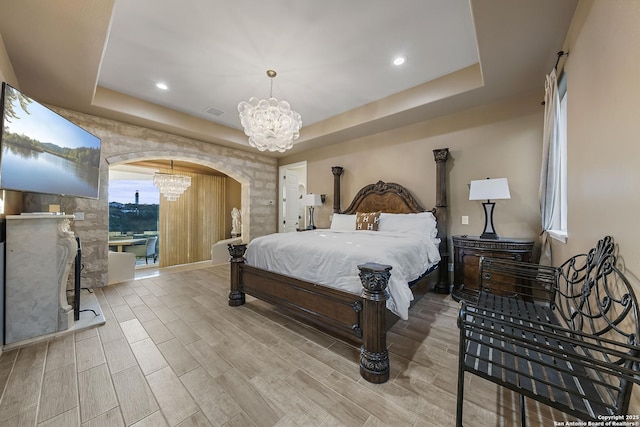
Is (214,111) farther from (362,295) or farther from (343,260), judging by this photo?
(362,295)

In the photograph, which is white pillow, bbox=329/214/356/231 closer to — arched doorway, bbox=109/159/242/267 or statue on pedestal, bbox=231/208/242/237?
statue on pedestal, bbox=231/208/242/237

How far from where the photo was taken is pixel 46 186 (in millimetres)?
2197

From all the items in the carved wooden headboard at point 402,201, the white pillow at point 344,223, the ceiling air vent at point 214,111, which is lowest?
the white pillow at point 344,223

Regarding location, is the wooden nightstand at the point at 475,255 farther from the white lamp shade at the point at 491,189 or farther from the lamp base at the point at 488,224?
the white lamp shade at the point at 491,189

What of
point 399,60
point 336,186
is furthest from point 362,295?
point 336,186

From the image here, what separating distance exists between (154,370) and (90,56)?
291 cm

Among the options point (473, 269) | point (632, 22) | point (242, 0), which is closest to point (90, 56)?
point (242, 0)

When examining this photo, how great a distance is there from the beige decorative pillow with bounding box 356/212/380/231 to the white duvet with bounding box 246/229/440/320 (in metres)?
0.93

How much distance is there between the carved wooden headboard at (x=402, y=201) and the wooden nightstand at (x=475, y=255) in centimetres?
32

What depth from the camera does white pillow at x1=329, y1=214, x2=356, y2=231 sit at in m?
4.04

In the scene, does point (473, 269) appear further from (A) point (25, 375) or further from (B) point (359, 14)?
(A) point (25, 375)

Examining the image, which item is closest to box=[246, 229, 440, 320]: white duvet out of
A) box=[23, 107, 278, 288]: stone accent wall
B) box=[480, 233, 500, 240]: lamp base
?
box=[480, 233, 500, 240]: lamp base

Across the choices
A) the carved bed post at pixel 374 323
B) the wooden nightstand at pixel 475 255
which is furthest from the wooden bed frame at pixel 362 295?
the wooden nightstand at pixel 475 255

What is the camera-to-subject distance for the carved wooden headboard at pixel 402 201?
10.9ft
